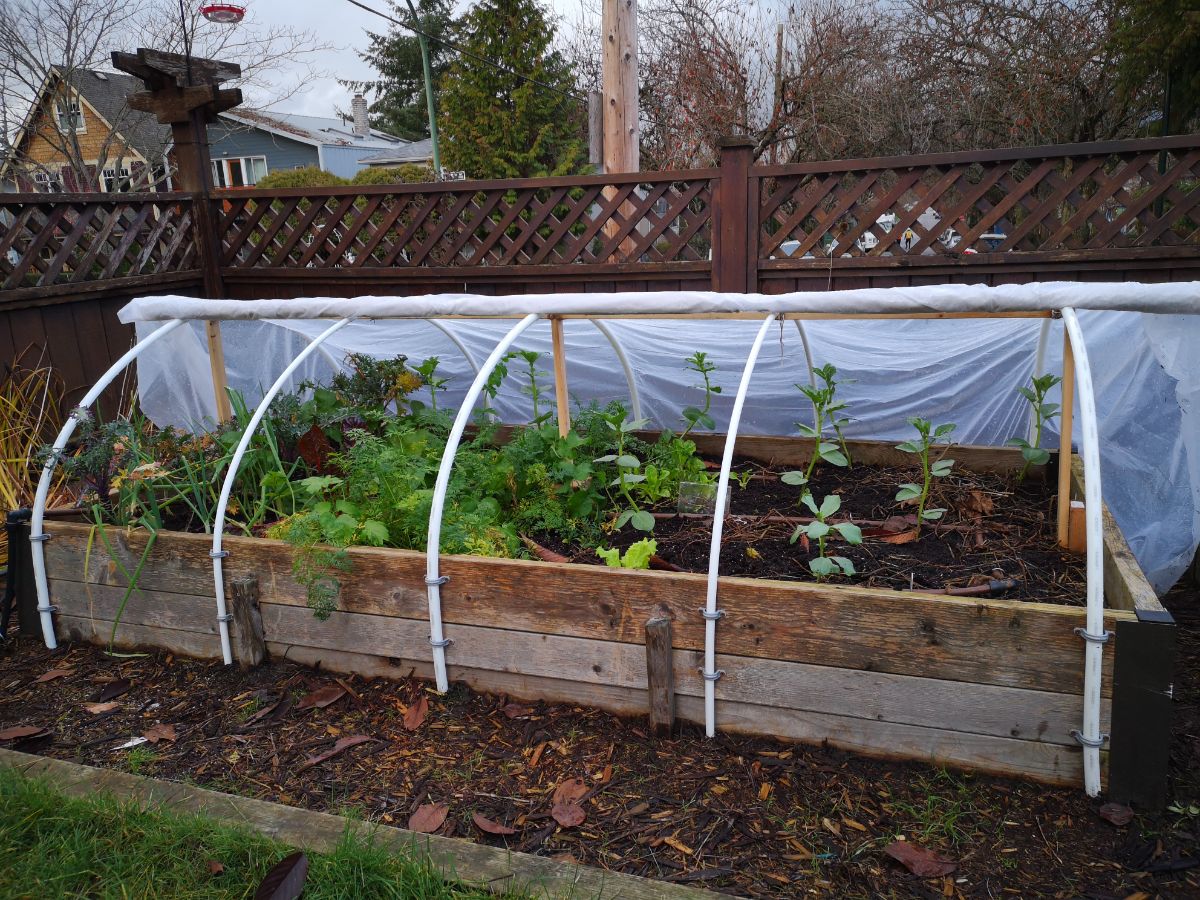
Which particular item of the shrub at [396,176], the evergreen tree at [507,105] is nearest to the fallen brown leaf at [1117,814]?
the evergreen tree at [507,105]

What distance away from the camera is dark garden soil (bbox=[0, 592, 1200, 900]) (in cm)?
188

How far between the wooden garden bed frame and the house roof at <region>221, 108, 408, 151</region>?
934 inches

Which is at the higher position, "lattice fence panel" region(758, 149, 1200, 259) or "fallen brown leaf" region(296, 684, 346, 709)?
"lattice fence panel" region(758, 149, 1200, 259)

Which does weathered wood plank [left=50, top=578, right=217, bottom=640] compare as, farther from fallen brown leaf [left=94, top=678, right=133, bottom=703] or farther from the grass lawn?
the grass lawn

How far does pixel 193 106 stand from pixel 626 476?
5138 mm

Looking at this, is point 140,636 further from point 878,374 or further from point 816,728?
point 878,374

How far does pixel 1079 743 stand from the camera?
6.68ft

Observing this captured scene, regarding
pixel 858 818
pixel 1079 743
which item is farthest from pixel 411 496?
pixel 1079 743

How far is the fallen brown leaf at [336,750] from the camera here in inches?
93.6

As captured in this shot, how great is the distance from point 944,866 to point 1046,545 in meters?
1.26

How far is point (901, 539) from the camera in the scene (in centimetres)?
279

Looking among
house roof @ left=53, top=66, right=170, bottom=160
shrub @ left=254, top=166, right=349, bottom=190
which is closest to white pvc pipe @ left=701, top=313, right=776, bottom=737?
house roof @ left=53, top=66, right=170, bottom=160

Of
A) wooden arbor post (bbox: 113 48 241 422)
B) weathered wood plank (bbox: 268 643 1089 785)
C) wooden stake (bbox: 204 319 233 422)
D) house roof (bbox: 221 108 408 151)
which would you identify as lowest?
weathered wood plank (bbox: 268 643 1089 785)

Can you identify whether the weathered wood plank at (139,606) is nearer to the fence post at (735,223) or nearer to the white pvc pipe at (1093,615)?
the white pvc pipe at (1093,615)
